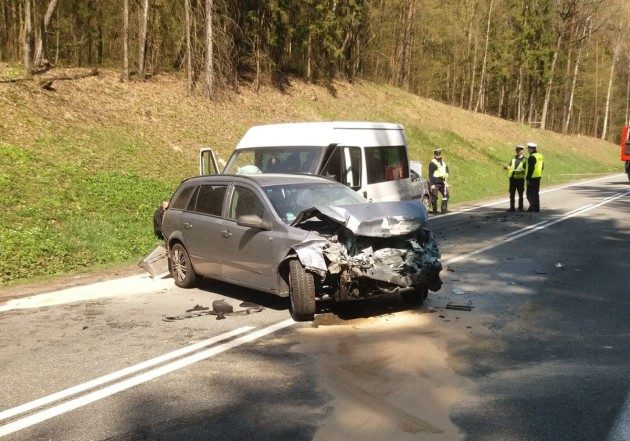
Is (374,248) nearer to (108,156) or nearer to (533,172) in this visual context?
(533,172)

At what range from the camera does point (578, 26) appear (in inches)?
2388

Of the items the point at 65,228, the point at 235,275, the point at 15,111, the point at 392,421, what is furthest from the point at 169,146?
the point at 392,421

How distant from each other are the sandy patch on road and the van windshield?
4.27m

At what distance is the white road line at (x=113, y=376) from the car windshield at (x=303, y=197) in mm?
1583

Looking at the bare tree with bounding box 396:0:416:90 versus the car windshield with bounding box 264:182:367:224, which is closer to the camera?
the car windshield with bounding box 264:182:367:224

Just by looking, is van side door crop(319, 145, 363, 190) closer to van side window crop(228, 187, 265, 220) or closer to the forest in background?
van side window crop(228, 187, 265, 220)

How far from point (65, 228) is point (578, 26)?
60.0 m

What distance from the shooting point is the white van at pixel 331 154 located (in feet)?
35.5

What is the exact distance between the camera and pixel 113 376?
5277 millimetres

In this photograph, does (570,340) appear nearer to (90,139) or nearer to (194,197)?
(194,197)

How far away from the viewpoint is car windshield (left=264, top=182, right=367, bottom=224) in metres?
7.57

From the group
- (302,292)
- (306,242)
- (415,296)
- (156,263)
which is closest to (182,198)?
(156,263)

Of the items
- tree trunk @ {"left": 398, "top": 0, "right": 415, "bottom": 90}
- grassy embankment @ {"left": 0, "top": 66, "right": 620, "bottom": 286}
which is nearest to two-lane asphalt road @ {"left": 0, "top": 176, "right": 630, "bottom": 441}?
grassy embankment @ {"left": 0, "top": 66, "right": 620, "bottom": 286}

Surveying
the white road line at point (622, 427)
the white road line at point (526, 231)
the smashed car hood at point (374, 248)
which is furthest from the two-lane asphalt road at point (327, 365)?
the white road line at point (526, 231)
